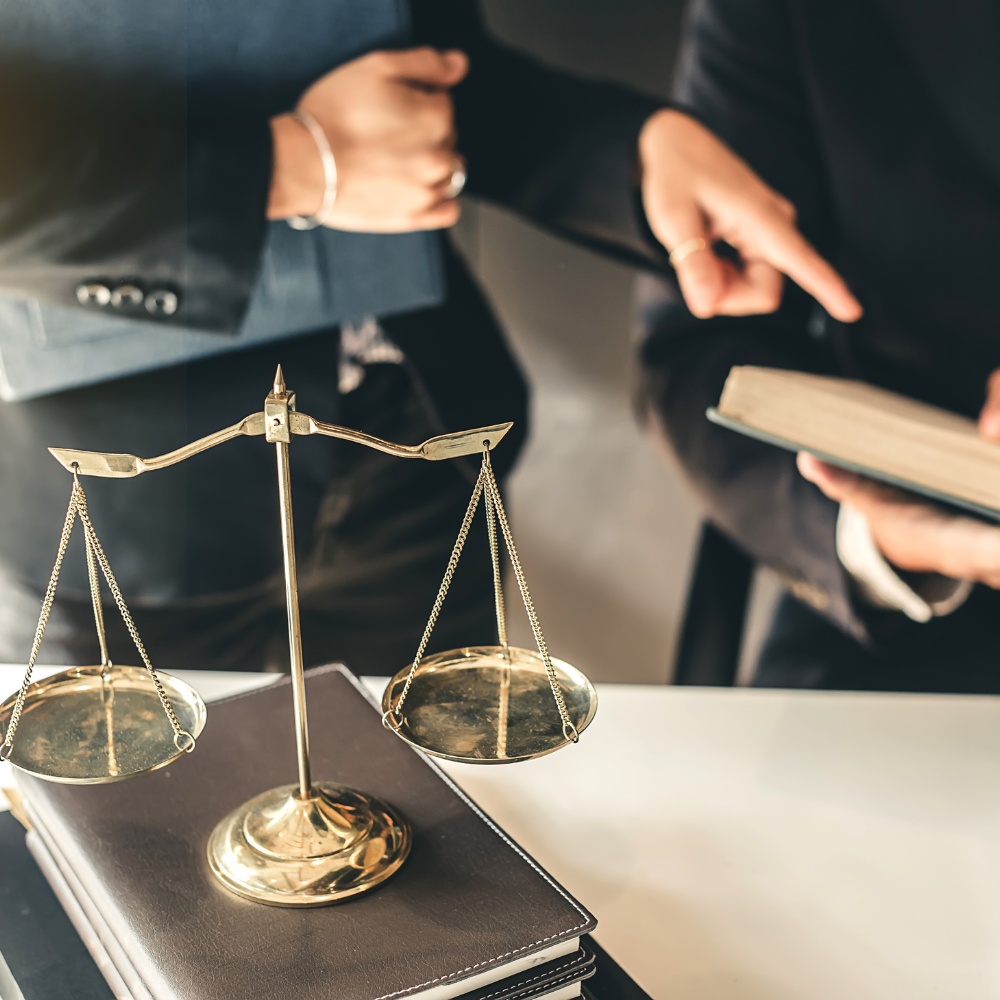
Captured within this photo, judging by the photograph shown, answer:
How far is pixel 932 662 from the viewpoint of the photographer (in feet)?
5.25

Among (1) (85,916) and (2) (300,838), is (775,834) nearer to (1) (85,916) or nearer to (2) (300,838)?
(2) (300,838)

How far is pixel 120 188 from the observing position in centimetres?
122

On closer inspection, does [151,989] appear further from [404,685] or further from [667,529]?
[667,529]

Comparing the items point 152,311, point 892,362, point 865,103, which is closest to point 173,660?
point 152,311

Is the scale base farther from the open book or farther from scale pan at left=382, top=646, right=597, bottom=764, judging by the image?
the open book

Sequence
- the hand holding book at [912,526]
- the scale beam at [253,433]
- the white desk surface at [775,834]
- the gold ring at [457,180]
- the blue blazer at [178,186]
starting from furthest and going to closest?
the hand holding book at [912,526] < the gold ring at [457,180] < the blue blazer at [178,186] < the white desk surface at [775,834] < the scale beam at [253,433]

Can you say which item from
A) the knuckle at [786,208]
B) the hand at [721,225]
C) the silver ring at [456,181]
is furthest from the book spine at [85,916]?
the knuckle at [786,208]

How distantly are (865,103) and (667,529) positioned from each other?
589 mm

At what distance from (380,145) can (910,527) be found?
836mm

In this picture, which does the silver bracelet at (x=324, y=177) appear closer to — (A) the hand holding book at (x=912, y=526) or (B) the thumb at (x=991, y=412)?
(A) the hand holding book at (x=912, y=526)

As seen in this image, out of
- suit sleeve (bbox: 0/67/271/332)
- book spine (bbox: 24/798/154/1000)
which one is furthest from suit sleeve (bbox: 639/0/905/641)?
book spine (bbox: 24/798/154/1000)

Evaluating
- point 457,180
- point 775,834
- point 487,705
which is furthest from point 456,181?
point 775,834

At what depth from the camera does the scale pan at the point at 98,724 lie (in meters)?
0.78

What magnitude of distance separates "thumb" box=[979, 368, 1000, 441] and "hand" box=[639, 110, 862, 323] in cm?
20
